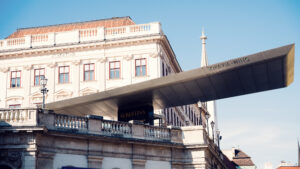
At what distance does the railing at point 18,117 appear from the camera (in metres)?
28.3

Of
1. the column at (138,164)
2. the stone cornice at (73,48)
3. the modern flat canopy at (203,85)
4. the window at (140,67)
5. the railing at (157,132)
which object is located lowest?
the column at (138,164)

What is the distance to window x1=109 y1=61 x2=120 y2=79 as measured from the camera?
200 feet

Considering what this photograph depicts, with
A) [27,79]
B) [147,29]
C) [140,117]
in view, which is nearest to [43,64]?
[27,79]

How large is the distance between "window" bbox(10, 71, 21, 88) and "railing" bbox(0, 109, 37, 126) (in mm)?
35192

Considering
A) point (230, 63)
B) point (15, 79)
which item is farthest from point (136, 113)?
point (15, 79)

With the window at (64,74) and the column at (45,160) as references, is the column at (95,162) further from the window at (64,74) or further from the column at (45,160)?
the window at (64,74)

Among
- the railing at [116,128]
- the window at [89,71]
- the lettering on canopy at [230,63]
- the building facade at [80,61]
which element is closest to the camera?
the railing at [116,128]

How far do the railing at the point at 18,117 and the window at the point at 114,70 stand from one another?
106 ft

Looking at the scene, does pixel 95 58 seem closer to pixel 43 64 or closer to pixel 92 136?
pixel 43 64

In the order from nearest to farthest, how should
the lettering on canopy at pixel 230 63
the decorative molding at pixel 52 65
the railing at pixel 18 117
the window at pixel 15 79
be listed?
the railing at pixel 18 117, the lettering on canopy at pixel 230 63, the decorative molding at pixel 52 65, the window at pixel 15 79

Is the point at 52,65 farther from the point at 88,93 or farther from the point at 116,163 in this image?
the point at 116,163

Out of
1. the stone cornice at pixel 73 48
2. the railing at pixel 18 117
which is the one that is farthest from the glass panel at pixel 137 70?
the railing at pixel 18 117

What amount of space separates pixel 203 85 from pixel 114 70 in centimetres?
2442

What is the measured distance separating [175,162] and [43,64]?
33421mm
